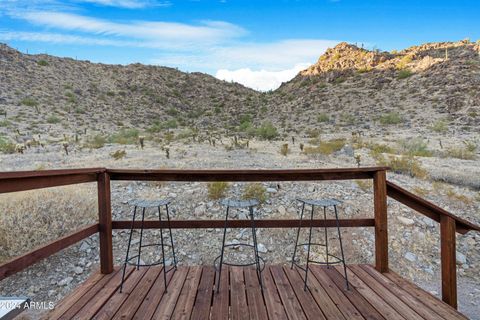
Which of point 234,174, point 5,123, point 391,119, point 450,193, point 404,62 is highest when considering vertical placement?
point 404,62

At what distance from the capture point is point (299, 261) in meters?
4.89

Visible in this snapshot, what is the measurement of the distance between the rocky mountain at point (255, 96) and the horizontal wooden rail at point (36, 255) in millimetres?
15662

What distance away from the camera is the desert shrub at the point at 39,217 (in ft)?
16.1

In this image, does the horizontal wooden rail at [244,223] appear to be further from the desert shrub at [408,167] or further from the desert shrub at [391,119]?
the desert shrub at [391,119]

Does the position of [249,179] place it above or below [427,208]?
above

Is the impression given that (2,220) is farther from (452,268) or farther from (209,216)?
(452,268)

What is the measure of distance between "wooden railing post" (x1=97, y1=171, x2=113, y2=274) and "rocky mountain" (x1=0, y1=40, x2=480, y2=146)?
15.5m

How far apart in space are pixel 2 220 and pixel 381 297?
5.45 m

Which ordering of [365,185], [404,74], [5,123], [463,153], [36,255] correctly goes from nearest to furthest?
[36,255]
[365,185]
[463,153]
[5,123]
[404,74]

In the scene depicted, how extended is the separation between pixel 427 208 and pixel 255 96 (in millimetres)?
32739

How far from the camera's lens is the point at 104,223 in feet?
10.1

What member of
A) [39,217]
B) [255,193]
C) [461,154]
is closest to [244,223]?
[255,193]

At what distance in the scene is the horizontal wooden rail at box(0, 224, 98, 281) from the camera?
1981 mm

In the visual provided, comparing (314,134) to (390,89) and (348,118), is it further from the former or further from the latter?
(390,89)
